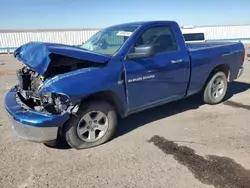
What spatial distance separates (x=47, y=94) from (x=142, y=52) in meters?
1.58

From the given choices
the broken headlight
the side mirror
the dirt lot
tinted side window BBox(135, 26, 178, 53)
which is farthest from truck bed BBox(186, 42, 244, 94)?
→ the broken headlight

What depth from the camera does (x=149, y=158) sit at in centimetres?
374

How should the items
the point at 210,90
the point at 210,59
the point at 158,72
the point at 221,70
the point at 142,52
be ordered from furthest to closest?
the point at 221,70, the point at 210,90, the point at 210,59, the point at 158,72, the point at 142,52

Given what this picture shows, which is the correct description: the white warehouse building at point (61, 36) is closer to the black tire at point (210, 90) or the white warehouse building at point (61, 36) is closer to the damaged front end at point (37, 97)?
the black tire at point (210, 90)

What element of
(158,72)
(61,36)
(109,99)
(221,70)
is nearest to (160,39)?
(158,72)

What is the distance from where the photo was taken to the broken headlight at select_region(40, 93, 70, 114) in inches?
142

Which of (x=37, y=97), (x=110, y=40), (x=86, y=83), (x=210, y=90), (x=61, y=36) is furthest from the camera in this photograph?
(x=61, y=36)

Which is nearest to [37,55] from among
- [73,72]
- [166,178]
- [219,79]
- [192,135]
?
[73,72]

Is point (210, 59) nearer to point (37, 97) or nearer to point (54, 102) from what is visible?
point (54, 102)

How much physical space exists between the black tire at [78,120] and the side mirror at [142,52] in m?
0.89

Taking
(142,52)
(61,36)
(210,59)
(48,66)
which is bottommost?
(210,59)

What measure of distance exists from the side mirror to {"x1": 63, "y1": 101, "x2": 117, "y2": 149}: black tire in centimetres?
89

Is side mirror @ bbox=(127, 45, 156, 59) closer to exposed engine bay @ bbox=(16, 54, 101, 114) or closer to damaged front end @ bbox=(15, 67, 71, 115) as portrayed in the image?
exposed engine bay @ bbox=(16, 54, 101, 114)

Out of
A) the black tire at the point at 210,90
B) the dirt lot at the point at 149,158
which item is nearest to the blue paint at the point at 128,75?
the black tire at the point at 210,90
